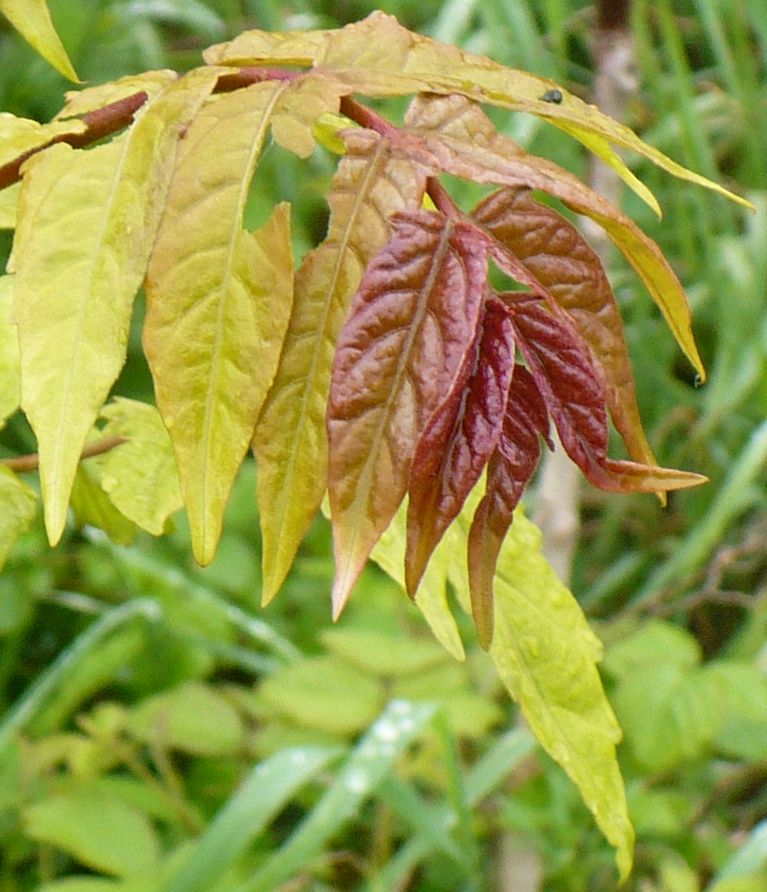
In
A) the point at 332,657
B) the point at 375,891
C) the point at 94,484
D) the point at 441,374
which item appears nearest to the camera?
the point at 441,374

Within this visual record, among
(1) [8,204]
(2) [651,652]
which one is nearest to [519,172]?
(1) [8,204]

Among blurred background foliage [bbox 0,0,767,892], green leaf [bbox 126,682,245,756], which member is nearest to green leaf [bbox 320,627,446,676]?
blurred background foliage [bbox 0,0,767,892]

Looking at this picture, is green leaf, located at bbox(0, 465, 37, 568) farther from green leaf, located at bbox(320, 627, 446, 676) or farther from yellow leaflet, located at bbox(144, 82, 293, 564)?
green leaf, located at bbox(320, 627, 446, 676)

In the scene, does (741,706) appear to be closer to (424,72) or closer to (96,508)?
(96,508)

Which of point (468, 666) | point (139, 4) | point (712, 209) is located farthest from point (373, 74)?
point (712, 209)

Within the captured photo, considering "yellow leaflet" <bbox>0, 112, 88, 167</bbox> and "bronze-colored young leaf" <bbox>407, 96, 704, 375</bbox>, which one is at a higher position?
"yellow leaflet" <bbox>0, 112, 88, 167</bbox>

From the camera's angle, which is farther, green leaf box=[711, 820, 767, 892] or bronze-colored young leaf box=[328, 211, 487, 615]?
green leaf box=[711, 820, 767, 892]

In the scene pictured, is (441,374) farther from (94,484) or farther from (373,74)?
(94,484)
